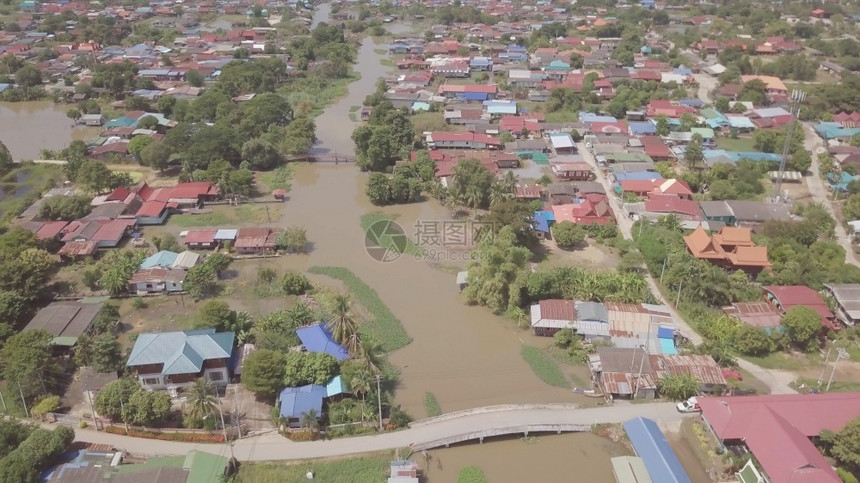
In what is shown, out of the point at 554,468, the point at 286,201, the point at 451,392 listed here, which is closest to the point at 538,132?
the point at 286,201

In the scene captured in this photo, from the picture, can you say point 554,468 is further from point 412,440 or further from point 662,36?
point 662,36

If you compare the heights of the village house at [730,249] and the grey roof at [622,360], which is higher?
the village house at [730,249]

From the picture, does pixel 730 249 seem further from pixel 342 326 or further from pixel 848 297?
pixel 342 326

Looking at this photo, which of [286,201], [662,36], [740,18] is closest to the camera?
[286,201]

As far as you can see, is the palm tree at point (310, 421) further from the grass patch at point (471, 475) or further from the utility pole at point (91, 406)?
the utility pole at point (91, 406)

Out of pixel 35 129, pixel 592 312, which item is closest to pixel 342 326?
pixel 592 312

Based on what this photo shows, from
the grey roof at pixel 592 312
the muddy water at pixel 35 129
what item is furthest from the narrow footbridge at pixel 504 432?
the muddy water at pixel 35 129
